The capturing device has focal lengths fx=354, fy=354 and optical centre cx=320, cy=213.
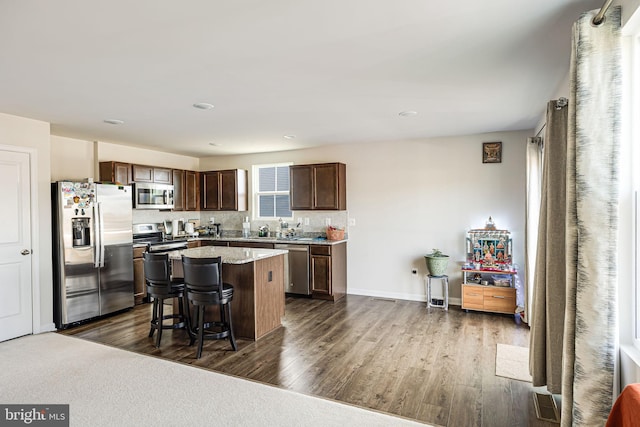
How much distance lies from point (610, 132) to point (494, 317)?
11.4ft

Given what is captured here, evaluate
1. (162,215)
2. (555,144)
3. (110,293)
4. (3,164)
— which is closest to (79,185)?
(3,164)

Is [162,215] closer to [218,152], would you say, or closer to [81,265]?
[218,152]

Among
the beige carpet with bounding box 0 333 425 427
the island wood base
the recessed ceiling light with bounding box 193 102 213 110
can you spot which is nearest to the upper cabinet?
the island wood base

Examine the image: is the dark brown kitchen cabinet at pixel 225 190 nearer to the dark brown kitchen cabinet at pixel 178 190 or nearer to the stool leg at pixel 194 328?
the dark brown kitchen cabinet at pixel 178 190

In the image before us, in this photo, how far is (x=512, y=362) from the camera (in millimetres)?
3215

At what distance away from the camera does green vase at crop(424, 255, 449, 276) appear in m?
4.95

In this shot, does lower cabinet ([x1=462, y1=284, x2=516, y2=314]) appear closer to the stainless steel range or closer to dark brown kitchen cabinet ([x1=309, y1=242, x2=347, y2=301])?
dark brown kitchen cabinet ([x1=309, y1=242, x2=347, y2=301])

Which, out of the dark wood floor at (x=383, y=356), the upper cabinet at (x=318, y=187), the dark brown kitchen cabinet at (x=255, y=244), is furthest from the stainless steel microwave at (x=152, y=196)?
Result: the upper cabinet at (x=318, y=187)

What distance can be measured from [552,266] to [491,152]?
310cm

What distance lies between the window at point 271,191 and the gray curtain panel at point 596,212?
503 centimetres

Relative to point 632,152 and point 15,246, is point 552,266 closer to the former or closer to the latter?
point 632,152

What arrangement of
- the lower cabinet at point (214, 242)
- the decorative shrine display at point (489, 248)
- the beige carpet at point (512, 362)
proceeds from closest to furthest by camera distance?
the beige carpet at point (512, 362)
the decorative shrine display at point (489, 248)
the lower cabinet at point (214, 242)

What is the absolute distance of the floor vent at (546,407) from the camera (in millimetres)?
2373

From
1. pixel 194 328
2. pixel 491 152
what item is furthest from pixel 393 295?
pixel 194 328
